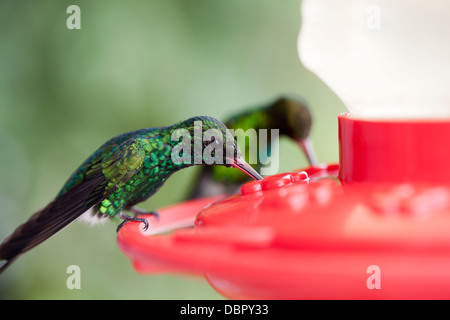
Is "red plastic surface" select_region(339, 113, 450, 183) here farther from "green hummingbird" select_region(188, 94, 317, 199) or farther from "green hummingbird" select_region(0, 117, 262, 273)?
"green hummingbird" select_region(188, 94, 317, 199)

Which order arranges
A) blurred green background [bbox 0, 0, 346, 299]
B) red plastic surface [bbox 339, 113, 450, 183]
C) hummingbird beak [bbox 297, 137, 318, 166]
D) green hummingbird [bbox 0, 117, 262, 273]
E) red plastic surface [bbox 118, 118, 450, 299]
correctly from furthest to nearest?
hummingbird beak [bbox 297, 137, 318, 166] → blurred green background [bbox 0, 0, 346, 299] → green hummingbird [bbox 0, 117, 262, 273] → red plastic surface [bbox 339, 113, 450, 183] → red plastic surface [bbox 118, 118, 450, 299]

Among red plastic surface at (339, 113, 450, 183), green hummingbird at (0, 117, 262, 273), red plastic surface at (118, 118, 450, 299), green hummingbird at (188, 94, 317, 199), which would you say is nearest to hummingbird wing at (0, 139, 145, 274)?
green hummingbird at (0, 117, 262, 273)

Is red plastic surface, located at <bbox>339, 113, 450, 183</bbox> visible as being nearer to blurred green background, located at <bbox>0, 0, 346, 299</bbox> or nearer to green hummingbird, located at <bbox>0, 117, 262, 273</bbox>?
green hummingbird, located at <bbox>0, 117, 262, 273</bbox>

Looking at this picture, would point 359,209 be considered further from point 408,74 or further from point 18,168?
point 18,168

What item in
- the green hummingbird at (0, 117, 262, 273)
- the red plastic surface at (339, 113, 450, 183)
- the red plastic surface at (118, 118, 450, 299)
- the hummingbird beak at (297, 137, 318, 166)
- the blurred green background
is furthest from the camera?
the hummingbird beak at (297, 137, 318, 166)

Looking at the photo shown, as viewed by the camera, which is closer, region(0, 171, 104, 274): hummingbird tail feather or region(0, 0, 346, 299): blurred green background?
region(0, 171, 104, 274): hummingbird tail feather

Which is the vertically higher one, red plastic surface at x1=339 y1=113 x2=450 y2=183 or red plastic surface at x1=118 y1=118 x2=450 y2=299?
red plastic surface at x1=339 y1=113 x2=450 y2=183

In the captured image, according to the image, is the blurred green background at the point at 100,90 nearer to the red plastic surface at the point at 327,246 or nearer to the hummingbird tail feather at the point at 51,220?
the hummingbird tail feather at the point at 51,220
